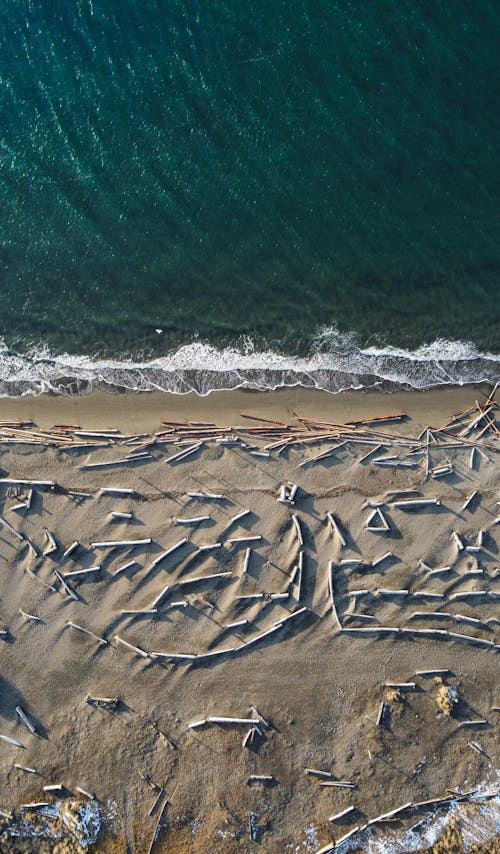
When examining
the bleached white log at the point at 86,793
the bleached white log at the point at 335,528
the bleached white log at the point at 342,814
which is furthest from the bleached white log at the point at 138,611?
the bleached white log at the point at 342,814

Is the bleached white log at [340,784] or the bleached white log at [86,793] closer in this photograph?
the bleached white log at [340,784]

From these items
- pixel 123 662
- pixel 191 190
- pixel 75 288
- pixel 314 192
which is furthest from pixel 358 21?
pixel 123 662

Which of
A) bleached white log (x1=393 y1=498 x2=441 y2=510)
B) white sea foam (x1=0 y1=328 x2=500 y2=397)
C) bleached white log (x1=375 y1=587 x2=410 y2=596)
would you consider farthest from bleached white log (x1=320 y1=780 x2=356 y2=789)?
white sea foam (x1=0 y1=328 x2=500 y2=397)

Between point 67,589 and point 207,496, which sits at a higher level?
point 207,496

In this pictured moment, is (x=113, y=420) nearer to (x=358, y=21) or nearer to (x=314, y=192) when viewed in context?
(x=314, y=192)

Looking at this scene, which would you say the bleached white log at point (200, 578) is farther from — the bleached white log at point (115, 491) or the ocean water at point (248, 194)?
the ocean water at point (248, 194)

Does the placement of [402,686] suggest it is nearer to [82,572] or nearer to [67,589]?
[82,572]

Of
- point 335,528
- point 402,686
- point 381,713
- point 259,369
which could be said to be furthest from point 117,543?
point 402,686
